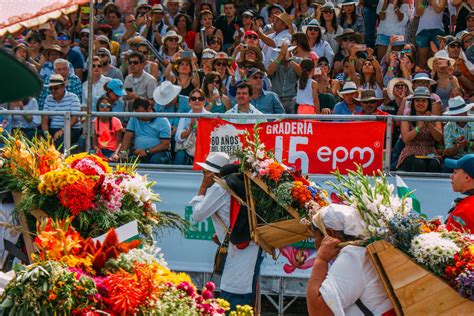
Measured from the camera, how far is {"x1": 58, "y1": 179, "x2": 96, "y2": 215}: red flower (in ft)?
23.9

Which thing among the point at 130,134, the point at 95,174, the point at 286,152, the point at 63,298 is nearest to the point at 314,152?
the point at 286,152

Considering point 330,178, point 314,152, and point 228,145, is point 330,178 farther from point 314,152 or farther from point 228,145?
point 228,145

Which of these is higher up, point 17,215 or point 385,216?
point 385,216

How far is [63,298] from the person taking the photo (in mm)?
5074

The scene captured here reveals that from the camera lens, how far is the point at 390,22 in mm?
15539

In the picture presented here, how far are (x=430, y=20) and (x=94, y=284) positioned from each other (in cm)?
1113

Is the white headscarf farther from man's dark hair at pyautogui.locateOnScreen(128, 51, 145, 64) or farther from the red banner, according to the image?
man's dark hair at pyautogui.locateOnScreen(128, 51, 145, 64)

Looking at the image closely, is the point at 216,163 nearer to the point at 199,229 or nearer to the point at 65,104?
the point at 199,229

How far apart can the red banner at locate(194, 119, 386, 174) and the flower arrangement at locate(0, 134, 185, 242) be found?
2266mm

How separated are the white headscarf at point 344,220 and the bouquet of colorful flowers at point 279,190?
2055 millimetres

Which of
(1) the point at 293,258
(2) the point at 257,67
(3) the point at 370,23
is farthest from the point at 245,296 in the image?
(3) the point at 370,23

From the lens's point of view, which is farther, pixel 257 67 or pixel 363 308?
pixel 257 67

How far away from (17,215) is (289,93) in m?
6.32

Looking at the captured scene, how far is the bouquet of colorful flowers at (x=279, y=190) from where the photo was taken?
8.10 m
